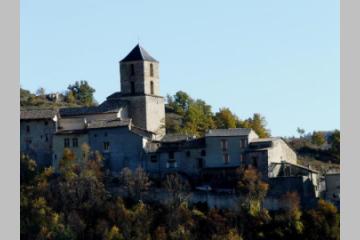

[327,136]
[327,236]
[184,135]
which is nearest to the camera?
[327,236]

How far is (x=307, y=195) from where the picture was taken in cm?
6519

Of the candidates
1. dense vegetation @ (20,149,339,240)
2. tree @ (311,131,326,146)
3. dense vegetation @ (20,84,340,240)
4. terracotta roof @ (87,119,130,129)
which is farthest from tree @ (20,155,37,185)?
tree @ (311,131,326,146)

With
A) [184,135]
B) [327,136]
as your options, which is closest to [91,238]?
[184,135]

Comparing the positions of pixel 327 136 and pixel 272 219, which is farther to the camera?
pixel 327 136

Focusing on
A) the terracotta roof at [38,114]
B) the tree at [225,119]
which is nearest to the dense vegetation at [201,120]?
the tree at [225,119]

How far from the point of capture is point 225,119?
78250 millimetres

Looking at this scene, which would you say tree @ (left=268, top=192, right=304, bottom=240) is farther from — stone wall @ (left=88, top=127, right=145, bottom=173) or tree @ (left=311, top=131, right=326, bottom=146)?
tree @ (left=311, top=131, right=326, bottom=146)

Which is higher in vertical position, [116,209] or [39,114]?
[39,114]

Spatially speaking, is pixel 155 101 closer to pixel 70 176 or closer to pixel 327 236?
pixel 70 176

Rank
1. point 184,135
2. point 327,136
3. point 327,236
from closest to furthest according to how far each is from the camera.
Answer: point 327,236
point 184,135
point 327,136

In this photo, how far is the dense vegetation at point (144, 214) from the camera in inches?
2490

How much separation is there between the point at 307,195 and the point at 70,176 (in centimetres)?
1039

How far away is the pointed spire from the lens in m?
72.2

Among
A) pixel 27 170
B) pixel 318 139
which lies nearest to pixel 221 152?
pixel 27 170
